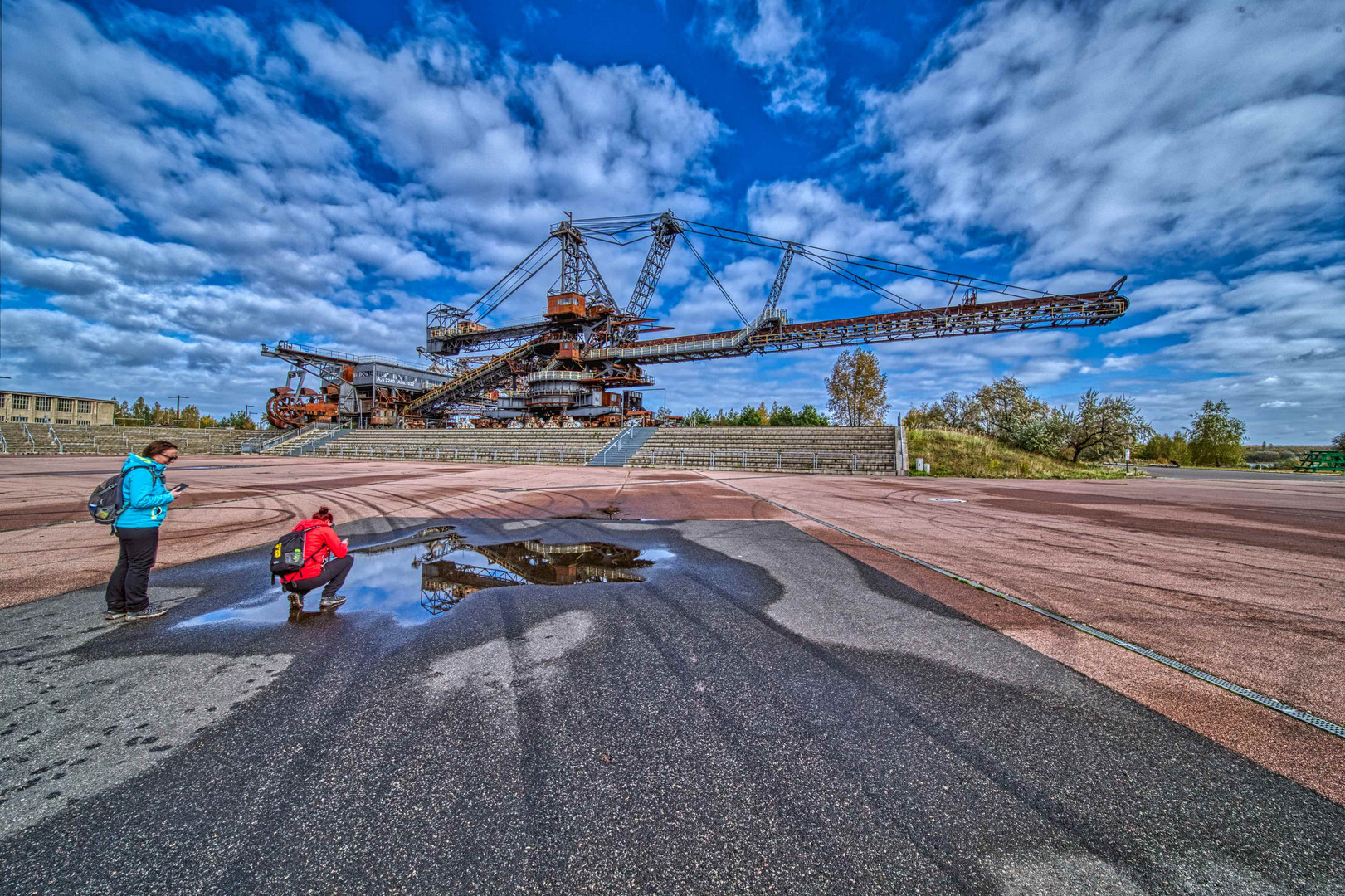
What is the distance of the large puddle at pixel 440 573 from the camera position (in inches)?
176

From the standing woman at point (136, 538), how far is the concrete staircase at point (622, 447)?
22312 mm

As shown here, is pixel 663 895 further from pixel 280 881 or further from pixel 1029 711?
pixel 1029 711

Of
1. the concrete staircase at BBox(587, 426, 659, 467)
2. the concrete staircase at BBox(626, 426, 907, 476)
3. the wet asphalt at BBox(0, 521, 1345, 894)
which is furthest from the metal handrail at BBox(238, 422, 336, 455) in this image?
the wet asphalt at BBox(0, 521, 1345, 894)

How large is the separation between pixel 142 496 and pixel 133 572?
0.68 meters

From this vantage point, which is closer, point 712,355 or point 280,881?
point 280,881

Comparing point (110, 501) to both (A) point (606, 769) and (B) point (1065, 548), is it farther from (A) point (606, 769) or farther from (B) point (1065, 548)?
(B) point (1065, 548)

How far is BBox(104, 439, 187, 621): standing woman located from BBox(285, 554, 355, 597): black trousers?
1095 mm

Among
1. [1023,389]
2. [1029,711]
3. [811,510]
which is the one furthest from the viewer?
[1023,389]

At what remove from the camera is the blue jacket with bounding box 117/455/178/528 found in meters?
4.18

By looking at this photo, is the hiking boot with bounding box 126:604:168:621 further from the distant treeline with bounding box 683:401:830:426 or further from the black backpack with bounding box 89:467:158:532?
the distant treeline with bounding box 683:401:830:426

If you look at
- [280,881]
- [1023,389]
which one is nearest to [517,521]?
[280,881]

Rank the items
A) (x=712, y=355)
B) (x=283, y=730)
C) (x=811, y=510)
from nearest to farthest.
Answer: (x=283, y=730)
(x=811, y=510)
(x=712, y=355)

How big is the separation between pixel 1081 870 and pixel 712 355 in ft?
116

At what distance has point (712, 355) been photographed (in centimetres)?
3616
